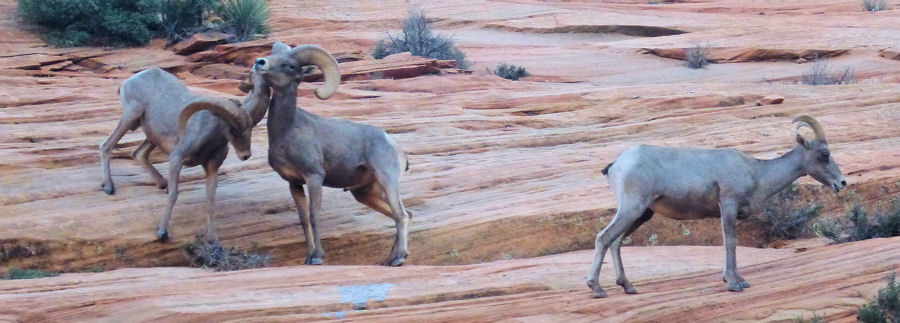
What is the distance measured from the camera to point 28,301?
26.8 feet

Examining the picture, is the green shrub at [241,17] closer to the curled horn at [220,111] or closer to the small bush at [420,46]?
the small bush at [420,46]

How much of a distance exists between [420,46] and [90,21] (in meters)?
5.47

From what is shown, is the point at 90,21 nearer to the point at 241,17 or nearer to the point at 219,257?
the point at 241,17

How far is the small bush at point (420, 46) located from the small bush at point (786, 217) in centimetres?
848

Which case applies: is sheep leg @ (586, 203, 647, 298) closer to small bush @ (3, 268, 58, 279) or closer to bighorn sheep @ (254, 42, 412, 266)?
bighorn sheep @ (254, 42, 412, 266)

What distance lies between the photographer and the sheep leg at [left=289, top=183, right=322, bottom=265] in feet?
33.9

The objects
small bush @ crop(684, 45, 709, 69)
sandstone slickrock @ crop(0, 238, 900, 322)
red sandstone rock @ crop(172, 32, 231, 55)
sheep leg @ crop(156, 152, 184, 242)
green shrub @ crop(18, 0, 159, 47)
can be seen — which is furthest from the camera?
small bush @ crop(684, 45, 709, 69)

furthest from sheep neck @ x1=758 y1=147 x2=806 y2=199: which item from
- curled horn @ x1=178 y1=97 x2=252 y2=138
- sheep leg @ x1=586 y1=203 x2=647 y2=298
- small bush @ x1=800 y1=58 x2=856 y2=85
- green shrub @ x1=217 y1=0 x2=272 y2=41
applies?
green shrub @ x1=217 y1=0 x2=272 y2=41

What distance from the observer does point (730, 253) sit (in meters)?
8.79

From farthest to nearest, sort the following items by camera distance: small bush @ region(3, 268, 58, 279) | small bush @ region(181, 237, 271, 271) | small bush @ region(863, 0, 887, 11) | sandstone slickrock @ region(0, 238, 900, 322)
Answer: small bush @ region(863, 0, 887, 11), small bush @ region(181, 237, 271, 271), small bush @ region(3, 268, 58, 279), sandstone slickrock @ region(0, 238, 900, 322)

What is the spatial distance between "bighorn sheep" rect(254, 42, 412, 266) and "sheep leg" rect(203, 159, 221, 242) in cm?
68

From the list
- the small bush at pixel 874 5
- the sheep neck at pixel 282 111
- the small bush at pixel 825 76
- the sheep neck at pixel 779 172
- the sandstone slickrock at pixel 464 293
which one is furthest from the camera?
the small bush at pixel 874 5

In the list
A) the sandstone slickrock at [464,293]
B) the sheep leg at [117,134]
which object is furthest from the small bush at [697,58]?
the sheep leg at [117,134]

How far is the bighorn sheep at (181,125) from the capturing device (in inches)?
406
